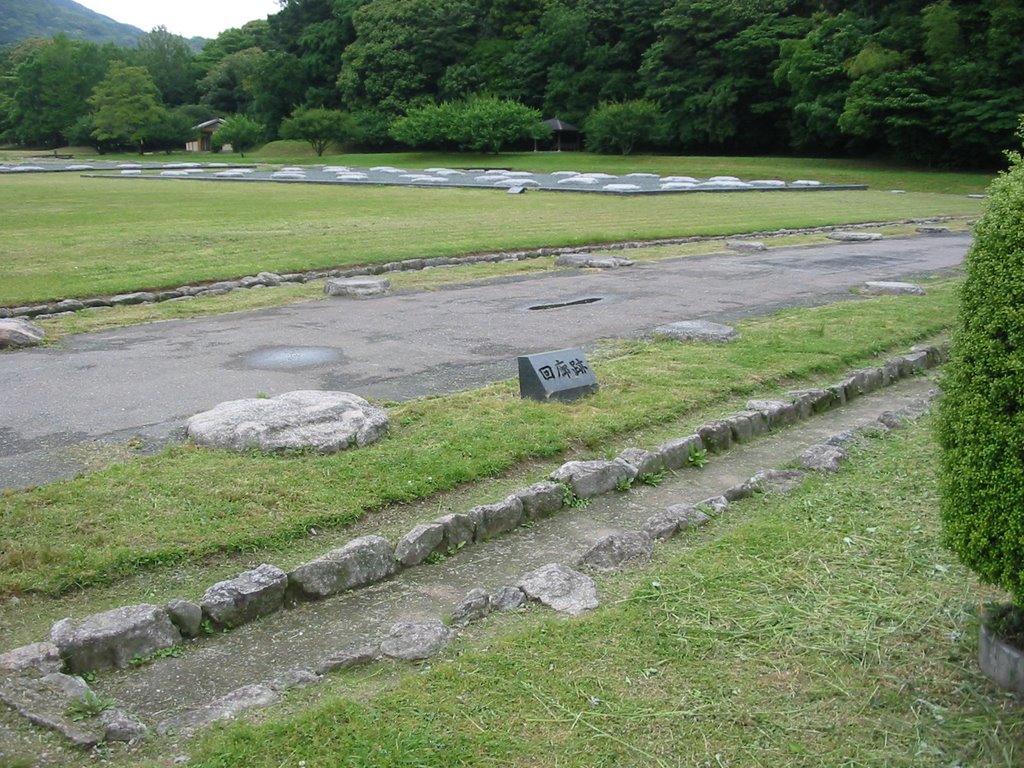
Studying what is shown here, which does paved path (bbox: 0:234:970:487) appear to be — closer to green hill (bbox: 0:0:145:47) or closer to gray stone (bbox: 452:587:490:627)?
gray stone (bbox: 452:587:490:627)

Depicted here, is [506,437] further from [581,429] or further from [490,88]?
[490,88]

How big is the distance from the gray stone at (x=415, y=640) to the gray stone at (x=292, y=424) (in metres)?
2.28

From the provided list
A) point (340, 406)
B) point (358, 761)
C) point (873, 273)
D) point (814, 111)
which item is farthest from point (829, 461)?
point (814, 111)

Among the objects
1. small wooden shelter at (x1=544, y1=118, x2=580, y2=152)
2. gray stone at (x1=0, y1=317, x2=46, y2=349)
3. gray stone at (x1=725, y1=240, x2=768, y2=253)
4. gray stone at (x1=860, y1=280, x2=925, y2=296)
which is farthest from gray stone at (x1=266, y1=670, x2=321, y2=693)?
small wooden shelter at (x1=544, y1=118, x2=580, y2=152)

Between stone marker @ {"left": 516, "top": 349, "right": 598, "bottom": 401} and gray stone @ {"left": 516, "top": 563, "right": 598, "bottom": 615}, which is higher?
stone marker @ {"left": 516, "top": 349, "right": 598, "bottom": 401}

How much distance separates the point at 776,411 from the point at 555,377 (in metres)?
1.67

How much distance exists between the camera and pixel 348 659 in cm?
361

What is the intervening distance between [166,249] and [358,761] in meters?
14.7

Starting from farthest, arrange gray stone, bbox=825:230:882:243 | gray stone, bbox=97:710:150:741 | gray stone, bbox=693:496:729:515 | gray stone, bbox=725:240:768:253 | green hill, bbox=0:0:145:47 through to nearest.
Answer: green hill, bbox=0:0:145:47, gray stone, bbox=825:230:882:243, gray stone, bbox=725:240:768:253, gray stone, bbox=693:496:729:515, gray stone, bbox=97:710:150:741

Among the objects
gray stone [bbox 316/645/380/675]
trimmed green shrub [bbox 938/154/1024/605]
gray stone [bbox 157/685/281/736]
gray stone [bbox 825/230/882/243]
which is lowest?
gray stone [bbox 157/685/281/736]

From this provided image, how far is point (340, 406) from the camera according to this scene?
639 cm

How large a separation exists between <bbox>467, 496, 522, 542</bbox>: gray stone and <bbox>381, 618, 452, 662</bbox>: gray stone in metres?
1.13

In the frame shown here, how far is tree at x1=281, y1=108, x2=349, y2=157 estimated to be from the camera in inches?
2430

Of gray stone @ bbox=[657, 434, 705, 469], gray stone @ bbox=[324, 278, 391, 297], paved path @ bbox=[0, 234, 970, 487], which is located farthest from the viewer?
gray stone @ bbox=[324, 278, 391, 297]
